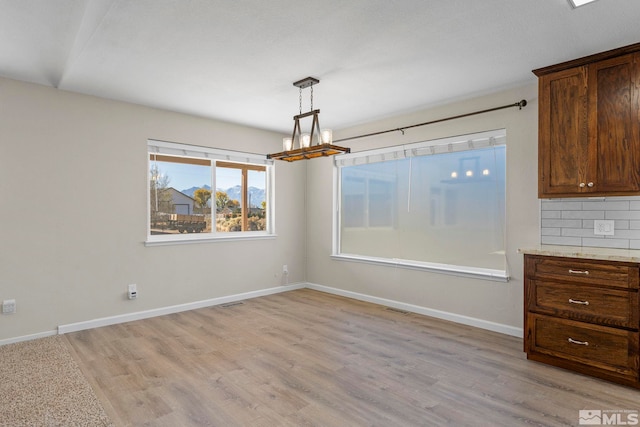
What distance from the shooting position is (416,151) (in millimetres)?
4512

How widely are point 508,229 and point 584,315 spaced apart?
119 centimetres

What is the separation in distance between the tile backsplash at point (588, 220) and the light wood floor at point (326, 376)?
111cm

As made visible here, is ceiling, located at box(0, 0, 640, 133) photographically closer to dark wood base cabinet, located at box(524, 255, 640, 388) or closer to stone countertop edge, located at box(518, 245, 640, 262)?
stone countertop edge, located at box(518, 245, 640, 262)

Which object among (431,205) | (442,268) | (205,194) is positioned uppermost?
(205,194)

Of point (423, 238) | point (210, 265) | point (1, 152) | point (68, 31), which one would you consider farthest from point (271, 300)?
point (68, 31)

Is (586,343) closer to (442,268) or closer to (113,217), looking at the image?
(442,268)

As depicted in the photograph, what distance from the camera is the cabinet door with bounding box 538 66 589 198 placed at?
114 inches

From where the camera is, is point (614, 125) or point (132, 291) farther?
point (132, 291)

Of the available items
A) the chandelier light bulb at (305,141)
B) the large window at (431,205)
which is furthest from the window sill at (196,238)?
the chandelier light bulb at (305,141)

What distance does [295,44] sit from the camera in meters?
2.72

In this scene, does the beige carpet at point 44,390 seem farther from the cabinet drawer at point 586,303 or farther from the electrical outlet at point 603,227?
the electrical outlet at point 603,227

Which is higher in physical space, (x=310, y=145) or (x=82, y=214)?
(x=310, y=145)

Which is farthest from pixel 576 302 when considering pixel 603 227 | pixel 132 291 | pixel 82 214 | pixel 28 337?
pixel 28 337

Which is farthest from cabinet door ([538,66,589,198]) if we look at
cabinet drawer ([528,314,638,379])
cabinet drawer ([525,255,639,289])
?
cabinet drawer ([528,314,638,379])
